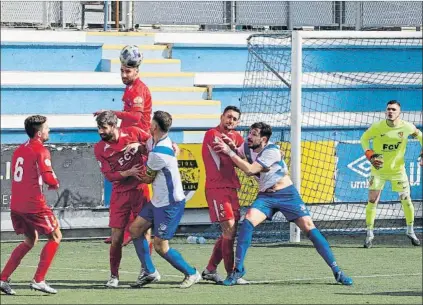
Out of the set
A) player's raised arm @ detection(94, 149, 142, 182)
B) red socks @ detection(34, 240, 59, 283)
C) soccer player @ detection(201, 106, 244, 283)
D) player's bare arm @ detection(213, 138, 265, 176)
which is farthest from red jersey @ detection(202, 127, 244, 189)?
red socks @ detection(34, 240, 59, 283)

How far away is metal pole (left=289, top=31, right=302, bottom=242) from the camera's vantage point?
16.1m

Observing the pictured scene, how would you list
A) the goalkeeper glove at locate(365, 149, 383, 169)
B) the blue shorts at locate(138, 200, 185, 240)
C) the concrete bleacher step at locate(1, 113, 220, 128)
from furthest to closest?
the concrete bleacher step at locate(1, 113, 220, 128) < the goalkeeper glove at locate(365, 149, 383, 169) < the blue shorts at locate(138, 200, 185, 240)

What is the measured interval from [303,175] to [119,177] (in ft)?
21.4

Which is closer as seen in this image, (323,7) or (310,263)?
(310,263)

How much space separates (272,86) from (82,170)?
343cm

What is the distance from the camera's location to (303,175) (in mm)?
17609

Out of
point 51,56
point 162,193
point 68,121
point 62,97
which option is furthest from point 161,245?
point 51,56

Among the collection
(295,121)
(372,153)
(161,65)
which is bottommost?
(372,153)

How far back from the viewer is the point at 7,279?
35.8 feet

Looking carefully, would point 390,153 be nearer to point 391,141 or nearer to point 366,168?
point 391,141

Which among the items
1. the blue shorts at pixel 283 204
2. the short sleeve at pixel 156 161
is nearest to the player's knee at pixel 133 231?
the short sleeve at pixel 156 161

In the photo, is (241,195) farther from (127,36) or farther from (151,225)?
(151,225)

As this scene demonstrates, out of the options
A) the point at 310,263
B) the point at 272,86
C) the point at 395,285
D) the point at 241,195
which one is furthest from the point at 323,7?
the point at 395,285

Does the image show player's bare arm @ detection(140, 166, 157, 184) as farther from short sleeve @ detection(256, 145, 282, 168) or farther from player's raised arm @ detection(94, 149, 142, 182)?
short sleeve @ detection(256, 145, 282, 168)
